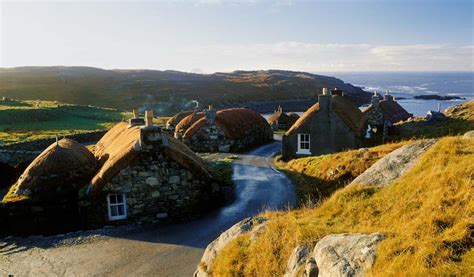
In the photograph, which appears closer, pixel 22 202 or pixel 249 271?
pixel 249 271

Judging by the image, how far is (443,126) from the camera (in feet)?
142

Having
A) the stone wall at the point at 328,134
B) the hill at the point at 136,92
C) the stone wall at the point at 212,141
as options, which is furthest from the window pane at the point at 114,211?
the hill at the point at 136,92

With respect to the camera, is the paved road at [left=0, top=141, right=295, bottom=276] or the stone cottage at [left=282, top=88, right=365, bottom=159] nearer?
the paved road at [left=0, top=141, right=295, bottom=276]

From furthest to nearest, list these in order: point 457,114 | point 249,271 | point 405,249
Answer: point 457,114 < point 249,271 < point 405,249

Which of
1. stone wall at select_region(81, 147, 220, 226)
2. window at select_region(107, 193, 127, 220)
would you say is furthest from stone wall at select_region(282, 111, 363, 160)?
window at select_region(107, 193, 127, 220)

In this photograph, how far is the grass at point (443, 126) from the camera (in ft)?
126

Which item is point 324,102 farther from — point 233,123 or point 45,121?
point 45,121

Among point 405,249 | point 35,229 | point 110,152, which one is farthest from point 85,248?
point 405,249

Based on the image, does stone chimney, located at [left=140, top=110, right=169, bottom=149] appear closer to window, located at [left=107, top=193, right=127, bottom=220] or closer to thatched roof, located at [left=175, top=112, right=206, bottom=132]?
window, located at [left=107, top=193, right=127, bottom=220]

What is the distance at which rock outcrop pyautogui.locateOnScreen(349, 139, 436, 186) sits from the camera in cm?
1263

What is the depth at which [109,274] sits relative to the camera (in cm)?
1445

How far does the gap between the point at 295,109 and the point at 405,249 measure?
11669cm

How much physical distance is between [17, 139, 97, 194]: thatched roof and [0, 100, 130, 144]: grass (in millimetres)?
18953

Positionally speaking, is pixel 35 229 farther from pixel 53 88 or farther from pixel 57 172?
pixel 53 88
